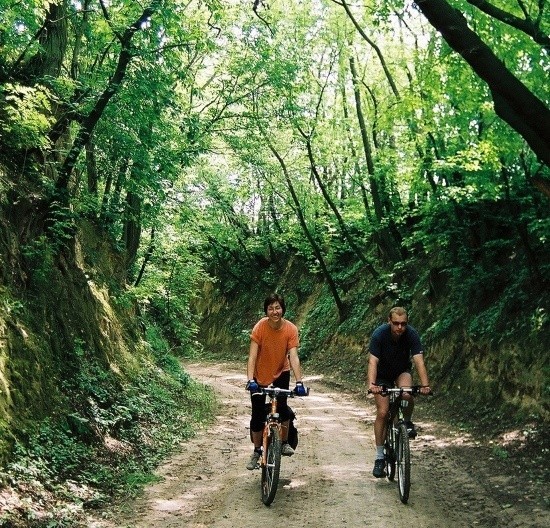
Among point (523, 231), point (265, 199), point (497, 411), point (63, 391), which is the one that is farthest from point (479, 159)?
point (265, 199)

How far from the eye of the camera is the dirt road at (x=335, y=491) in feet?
17.6

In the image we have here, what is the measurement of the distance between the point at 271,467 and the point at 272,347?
1.35 meters

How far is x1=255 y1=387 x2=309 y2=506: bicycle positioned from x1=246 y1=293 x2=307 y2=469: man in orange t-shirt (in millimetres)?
339

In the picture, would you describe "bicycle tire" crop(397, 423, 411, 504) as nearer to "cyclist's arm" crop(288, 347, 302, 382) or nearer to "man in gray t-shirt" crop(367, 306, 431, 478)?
"man in gray t-shirt" crop(367, 306, 431, 478)

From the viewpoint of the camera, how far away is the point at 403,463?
19.0 ft

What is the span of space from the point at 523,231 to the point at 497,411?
137 inches

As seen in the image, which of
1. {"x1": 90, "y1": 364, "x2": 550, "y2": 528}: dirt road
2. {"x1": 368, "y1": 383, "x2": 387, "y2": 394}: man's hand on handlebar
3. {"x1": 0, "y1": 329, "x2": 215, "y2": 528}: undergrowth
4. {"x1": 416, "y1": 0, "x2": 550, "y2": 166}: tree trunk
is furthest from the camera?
{"x1": 368, "y1": 383, "x2": 387, "y2": 394}: man's hand on handlebar

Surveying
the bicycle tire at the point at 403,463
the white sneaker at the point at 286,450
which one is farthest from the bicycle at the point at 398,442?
the white sneaker at the point at 286,450

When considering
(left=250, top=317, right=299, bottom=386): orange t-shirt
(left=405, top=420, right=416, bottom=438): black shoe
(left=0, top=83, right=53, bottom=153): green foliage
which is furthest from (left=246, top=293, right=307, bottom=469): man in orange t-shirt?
(left=0, top=83, right=53, bottom=153): green foliage

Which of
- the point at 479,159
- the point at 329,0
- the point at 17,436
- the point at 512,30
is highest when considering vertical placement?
the point at 329,0

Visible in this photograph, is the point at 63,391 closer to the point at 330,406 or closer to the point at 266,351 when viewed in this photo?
the point at 266,351

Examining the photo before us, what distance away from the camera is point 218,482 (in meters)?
6.82

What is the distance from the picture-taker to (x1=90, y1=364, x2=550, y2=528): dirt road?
17.6ft

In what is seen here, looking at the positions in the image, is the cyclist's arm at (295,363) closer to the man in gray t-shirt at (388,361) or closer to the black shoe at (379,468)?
the man in gray t-shirt at (388,361)
